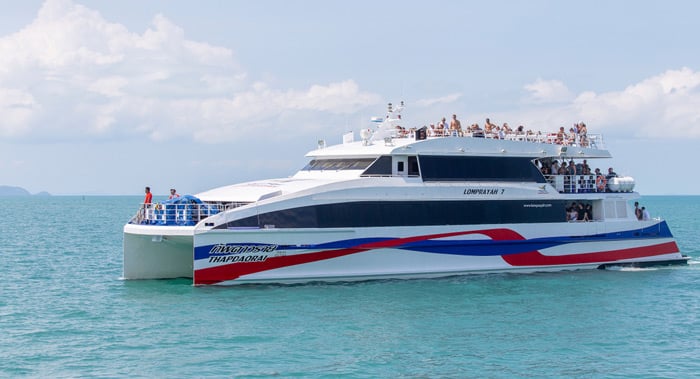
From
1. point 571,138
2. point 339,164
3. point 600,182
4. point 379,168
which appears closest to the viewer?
point 379,168

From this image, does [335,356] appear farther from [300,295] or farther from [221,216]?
[221,216]

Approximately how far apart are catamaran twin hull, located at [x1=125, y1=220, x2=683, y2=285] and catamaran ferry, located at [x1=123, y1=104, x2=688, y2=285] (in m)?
0.03

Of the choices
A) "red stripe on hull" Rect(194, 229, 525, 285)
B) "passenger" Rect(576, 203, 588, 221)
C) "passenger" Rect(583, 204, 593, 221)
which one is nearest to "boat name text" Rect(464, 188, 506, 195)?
"red stripe on hull" Rect(194, 229, 525, 285)

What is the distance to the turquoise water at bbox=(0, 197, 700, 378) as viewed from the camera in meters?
14.1

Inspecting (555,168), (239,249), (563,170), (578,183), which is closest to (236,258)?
(239,249)

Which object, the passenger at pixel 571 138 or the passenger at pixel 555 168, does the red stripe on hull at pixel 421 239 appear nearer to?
the passenger at pixel 555 168

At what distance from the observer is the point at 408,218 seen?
21.8 metres

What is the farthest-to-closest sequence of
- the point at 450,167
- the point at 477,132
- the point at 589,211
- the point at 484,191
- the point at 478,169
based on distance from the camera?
1. the point at 589,211
2. the point at 477,132
3. the point at 478,169
4. the point at 484,191
5. the point at 450,167

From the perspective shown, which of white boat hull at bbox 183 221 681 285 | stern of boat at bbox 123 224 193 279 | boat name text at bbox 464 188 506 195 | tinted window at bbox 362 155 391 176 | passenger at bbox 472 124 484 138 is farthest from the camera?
passenger at bbox 472 124 484 138

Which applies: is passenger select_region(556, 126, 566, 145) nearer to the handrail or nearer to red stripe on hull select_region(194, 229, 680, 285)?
the handrail

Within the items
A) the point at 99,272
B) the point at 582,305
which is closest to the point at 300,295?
the point at 582,305

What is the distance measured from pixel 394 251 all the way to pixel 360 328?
5.25m

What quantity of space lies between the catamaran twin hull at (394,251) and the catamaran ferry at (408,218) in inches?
1.1

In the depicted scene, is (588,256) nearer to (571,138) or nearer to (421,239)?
(571,138)
